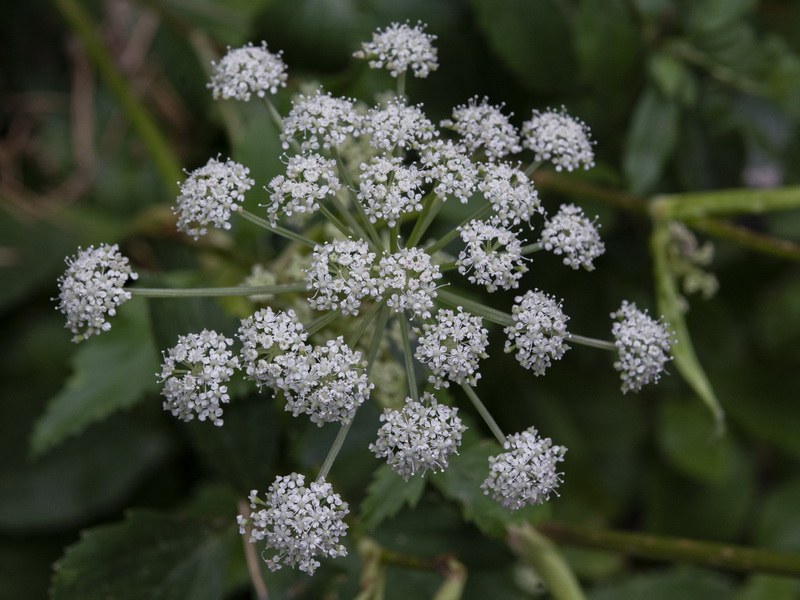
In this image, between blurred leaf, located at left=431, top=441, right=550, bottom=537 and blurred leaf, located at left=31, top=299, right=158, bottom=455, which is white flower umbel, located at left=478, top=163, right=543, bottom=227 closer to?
blurred leaf, located at left=431, top=441, right=550, bottom=537

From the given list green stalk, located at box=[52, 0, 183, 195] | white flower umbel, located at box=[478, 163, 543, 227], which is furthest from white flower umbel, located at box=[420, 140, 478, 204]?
green stalk, located at box=[52, 0, 183, 195]

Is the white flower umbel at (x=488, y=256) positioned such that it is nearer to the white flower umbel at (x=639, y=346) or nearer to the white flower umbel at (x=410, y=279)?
the white flower umbel at (x=410, y=279)

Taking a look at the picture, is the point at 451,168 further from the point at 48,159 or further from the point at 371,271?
the point at 48,159

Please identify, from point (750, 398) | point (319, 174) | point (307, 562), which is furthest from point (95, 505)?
point (750, 398)

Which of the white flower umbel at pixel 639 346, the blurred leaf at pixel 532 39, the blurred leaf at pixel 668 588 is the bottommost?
the blurred leaf at pixel 668 588

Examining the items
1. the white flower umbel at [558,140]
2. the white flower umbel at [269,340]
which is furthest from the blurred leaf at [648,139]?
the white flower umbel at [269,340]

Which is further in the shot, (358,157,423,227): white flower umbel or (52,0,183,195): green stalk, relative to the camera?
(52,0,183,195): green stalk
